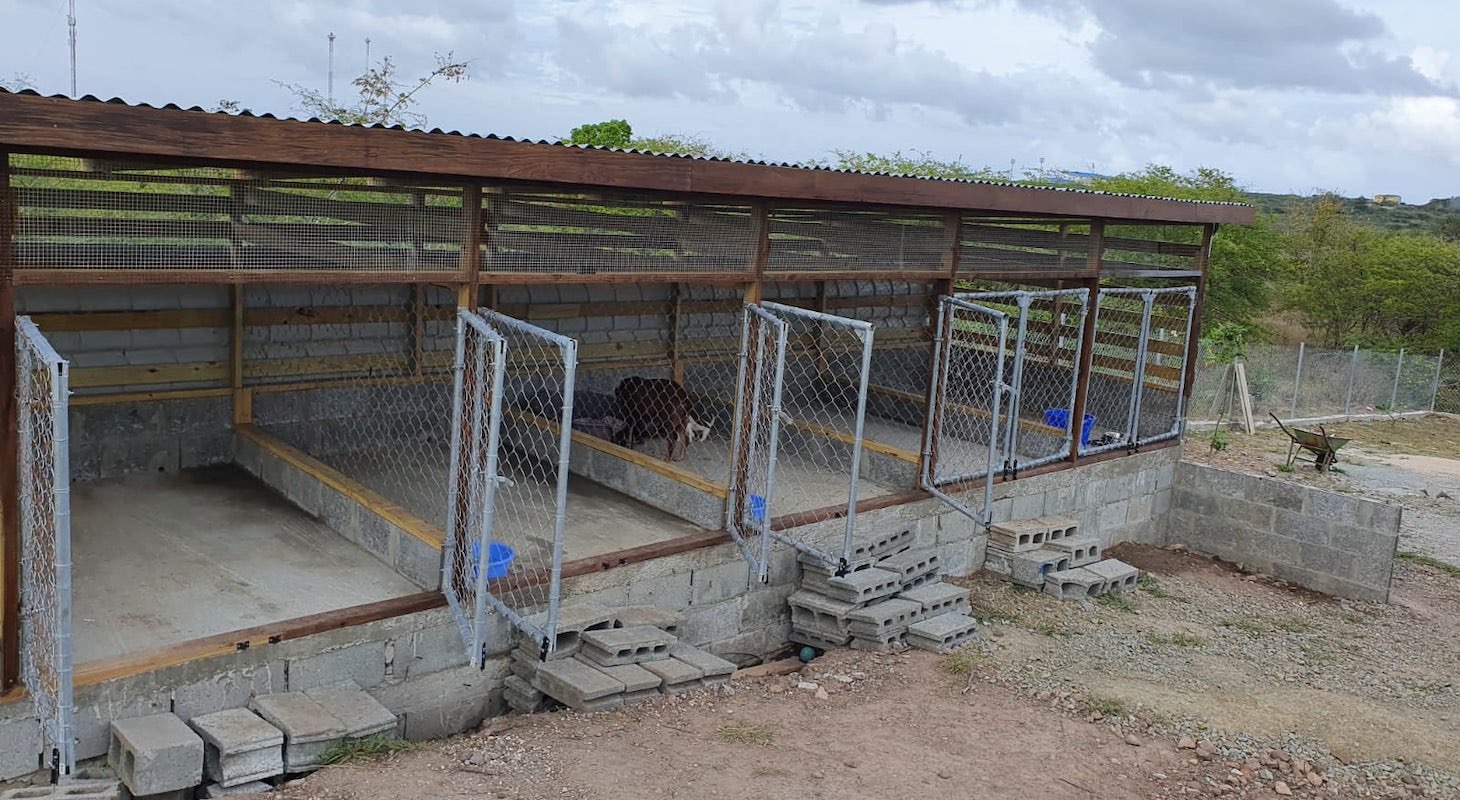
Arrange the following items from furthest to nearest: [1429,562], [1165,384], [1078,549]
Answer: [1165,384]
[1429,562]
[1078,549]

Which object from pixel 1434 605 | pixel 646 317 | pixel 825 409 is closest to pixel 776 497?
pixel 646 317

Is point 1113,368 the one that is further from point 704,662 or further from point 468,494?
point 468,494

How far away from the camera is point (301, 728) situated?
5566 millimetres

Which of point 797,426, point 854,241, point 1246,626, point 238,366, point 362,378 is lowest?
point 1246,626

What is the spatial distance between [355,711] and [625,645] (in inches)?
63.6

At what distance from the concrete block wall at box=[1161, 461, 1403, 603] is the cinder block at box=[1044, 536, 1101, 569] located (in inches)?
89.0

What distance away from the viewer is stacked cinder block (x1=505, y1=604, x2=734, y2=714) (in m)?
6.54

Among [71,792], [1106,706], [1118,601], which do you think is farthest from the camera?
[1118,601]

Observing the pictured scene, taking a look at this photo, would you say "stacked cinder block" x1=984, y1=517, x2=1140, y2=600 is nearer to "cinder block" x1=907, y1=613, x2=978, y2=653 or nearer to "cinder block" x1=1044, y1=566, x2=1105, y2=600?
"cinder block" x1=1044, y1=566, x2=1105, y2=600

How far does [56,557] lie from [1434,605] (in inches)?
442

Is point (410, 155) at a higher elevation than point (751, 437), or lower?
higher

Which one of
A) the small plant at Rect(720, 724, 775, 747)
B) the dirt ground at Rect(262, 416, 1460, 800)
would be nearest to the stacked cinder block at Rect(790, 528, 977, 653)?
the dirt ground at Rect(262, 416, 1460, 800)

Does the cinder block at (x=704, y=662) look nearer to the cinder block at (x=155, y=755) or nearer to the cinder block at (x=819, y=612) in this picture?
the cinder block at (x=819, y=612)

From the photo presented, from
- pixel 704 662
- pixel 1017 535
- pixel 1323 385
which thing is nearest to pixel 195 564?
pixel 704 662
